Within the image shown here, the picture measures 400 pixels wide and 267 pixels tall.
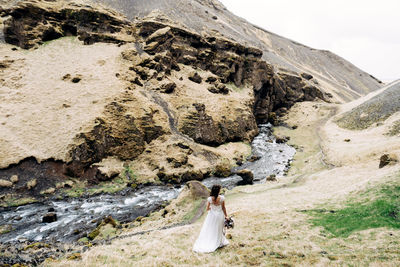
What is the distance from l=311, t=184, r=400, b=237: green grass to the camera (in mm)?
12762

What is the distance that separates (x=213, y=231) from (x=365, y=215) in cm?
981

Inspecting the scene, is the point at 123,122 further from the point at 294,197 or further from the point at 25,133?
the point at 294,197

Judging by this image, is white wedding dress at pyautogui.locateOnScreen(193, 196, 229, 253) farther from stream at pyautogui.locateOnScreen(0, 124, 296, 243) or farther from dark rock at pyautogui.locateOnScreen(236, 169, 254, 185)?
dark rock at pyautogui.locateOnScreen(236, 169, 254, 185)

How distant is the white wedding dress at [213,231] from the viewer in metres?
11.1

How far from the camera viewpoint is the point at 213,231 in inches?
451

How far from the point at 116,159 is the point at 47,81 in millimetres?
21262

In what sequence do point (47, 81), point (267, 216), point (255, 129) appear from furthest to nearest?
point (255, 129)
point (47, 81)
point (267, 216)

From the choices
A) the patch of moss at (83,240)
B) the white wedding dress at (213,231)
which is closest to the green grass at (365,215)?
the white wedding dress at (213,231)

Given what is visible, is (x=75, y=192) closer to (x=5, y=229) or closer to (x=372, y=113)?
(x=5, y=229)

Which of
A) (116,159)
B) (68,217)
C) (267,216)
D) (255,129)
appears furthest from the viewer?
(255,129)

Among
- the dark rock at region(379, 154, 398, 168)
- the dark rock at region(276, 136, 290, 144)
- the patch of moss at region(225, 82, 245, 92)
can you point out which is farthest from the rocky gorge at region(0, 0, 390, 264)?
the dark rock at region(379, 154, 398, 168)

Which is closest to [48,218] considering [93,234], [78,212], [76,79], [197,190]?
[78,212]

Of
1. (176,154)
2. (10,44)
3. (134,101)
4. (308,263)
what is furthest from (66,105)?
(308,263)

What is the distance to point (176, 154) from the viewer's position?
136 ft
